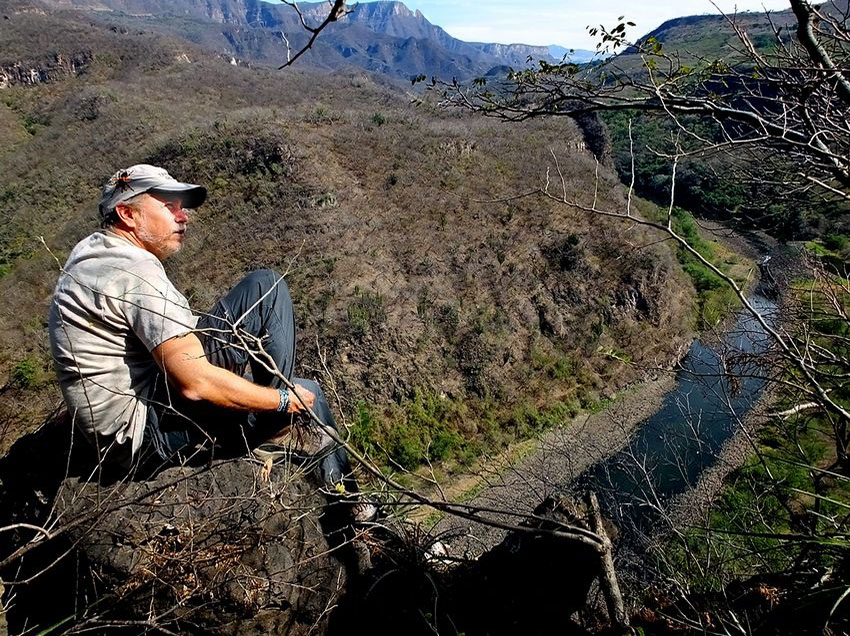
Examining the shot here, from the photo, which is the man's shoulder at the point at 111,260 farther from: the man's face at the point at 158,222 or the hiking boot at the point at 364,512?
the hiking boot at the point at 364,512

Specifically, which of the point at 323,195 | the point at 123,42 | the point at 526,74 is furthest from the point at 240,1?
the point at 526,74

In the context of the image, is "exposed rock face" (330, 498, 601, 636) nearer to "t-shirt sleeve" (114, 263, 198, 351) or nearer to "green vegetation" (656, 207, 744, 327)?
"t-shirt sleeve" (114, 263, 198, 351)

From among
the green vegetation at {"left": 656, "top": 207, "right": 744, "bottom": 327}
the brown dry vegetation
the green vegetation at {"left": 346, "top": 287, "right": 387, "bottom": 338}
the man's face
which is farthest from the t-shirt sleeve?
the green vegetation at {"left": 656, "top": 207, "right": 744, "bottom": 327}

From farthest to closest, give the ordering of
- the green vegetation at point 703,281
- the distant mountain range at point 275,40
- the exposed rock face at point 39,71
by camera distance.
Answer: the distant mountain range at point 275,40
the exposed rock face at point 39,71
the green vegetation at point 703,281

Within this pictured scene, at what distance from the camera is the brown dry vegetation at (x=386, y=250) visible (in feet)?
48.4

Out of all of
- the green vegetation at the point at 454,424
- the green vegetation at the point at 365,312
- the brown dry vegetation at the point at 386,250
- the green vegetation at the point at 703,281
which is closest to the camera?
the green vegetation at the point at 454,424

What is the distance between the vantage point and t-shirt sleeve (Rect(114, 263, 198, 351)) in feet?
5.91

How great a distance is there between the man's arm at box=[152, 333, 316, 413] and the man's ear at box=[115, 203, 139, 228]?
1.96ft

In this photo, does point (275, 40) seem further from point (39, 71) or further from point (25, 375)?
point (25, 375)

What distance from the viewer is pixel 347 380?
1405cm

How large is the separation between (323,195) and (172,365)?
17562 millimetres

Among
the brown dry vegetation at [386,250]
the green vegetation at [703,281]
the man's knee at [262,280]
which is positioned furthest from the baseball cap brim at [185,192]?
the green vegetation at [703,281]

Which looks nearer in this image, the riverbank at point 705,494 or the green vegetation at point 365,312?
the riverbank at point 705,494

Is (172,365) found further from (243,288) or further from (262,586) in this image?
(262,586)
